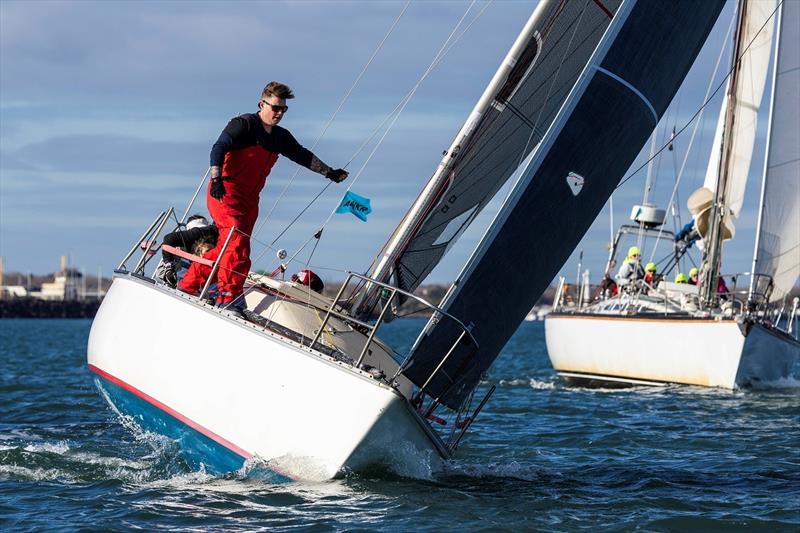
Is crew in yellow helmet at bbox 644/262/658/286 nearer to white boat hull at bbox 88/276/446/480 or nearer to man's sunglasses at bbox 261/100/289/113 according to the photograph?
man's sunglasses at bbox 261/100/289/113

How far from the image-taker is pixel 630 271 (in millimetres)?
24844

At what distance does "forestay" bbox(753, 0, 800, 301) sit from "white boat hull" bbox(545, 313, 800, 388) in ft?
4.53

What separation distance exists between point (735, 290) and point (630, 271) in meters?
3.47

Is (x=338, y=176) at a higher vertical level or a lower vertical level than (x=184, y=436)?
higher

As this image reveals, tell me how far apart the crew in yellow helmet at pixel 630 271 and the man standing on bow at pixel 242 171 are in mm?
15103

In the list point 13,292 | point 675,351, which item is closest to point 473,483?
point 675,351

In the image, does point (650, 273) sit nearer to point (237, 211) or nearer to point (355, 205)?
point (355, 205)

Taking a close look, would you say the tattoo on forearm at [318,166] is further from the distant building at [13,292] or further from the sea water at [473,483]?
the distant building at [13,292]

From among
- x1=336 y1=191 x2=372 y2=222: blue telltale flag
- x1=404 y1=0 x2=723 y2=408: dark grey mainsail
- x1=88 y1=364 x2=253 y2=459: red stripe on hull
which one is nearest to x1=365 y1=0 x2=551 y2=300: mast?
x1=336 y1=191 x2=372 y2=222: blue telltale flag

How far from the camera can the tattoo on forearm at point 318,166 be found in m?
10.5

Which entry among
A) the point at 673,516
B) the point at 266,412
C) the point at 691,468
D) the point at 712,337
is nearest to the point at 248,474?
the point at 266,412

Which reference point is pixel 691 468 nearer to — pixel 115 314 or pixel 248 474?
pixel 248 474

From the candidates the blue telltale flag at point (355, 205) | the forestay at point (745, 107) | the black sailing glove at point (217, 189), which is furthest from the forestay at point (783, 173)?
the black sailing glove at point (217, 189)

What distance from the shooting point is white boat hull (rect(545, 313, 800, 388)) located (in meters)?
20.6
